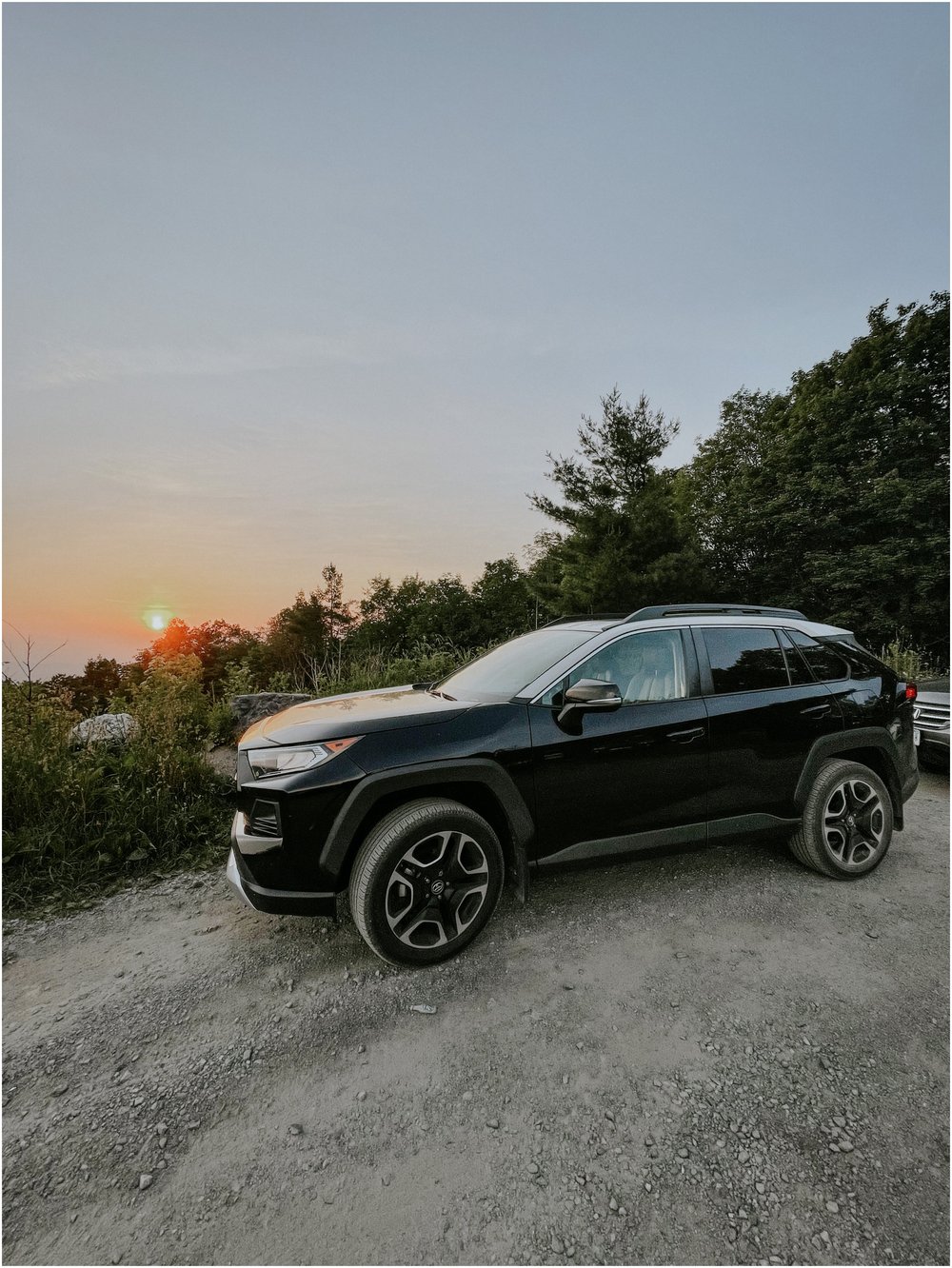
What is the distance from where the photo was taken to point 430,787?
2631mm

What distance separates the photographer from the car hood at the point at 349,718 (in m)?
2.57

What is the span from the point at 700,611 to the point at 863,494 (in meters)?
24.7

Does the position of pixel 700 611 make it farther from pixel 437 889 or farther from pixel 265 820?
pixel 265 820

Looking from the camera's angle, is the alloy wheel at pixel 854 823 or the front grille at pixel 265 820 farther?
the alloy wheel at pixel 854 823

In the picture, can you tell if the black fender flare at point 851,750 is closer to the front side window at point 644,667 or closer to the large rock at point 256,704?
the front side window at point 644,667

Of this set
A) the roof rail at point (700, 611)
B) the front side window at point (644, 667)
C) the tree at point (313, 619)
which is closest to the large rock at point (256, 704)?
the front side window at point (644, 667)

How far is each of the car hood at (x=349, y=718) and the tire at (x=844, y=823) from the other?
2.42m

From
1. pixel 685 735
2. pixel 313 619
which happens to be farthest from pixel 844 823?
pixel 313 619

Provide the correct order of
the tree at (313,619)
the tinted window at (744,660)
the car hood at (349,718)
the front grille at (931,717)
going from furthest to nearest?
1. the tree at (313,619)
2. the front grille at (931,717)
3. the tinted window at (744,660)
4. the car hood at (349,718)

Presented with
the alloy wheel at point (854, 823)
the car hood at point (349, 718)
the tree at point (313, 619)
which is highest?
the tree at point (313, 619)

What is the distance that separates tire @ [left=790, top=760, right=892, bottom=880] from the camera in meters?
3.26

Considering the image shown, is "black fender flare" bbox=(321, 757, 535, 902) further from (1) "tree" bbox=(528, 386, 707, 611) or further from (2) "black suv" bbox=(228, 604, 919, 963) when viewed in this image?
(1) "tree" bbox=(528, 386, 707, 611)

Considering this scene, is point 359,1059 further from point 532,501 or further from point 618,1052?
point 532,501

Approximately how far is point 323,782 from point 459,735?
2.33ft
